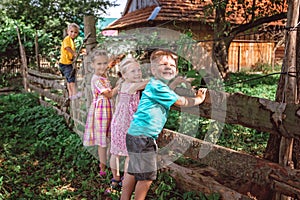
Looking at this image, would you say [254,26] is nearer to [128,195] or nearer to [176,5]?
[176,5]

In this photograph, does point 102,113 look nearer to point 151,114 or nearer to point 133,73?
point 133,73

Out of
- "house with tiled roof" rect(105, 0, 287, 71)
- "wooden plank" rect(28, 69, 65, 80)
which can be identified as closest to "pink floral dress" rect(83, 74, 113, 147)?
"wooden plank" rect(28, 69, 65, 80)

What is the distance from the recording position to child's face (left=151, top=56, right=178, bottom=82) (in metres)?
2.80

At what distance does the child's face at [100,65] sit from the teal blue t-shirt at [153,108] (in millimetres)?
1370

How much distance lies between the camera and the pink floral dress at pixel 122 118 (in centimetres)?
348

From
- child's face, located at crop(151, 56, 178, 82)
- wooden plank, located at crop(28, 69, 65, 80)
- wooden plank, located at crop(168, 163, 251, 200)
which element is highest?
child's face, located at crop(151, 56, 178, 82)

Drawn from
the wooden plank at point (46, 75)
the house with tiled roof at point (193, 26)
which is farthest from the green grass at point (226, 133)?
the house with tiled roof at point (193, 26)

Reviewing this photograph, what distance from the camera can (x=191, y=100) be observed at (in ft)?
9.51

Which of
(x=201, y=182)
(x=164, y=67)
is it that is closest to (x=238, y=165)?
(x=201, y=182)

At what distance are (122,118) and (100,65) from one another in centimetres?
87

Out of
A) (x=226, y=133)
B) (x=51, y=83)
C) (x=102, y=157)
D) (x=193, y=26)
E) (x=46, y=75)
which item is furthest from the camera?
(x=193, y=26)

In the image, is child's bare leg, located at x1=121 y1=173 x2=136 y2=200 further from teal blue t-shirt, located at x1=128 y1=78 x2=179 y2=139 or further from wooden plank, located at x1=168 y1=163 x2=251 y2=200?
wooden plank, located at x1=168 y1=163 x2=251 y2=200

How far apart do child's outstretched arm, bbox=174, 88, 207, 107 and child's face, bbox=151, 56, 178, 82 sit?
23 cm

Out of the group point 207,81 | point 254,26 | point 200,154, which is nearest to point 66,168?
point 200,154
